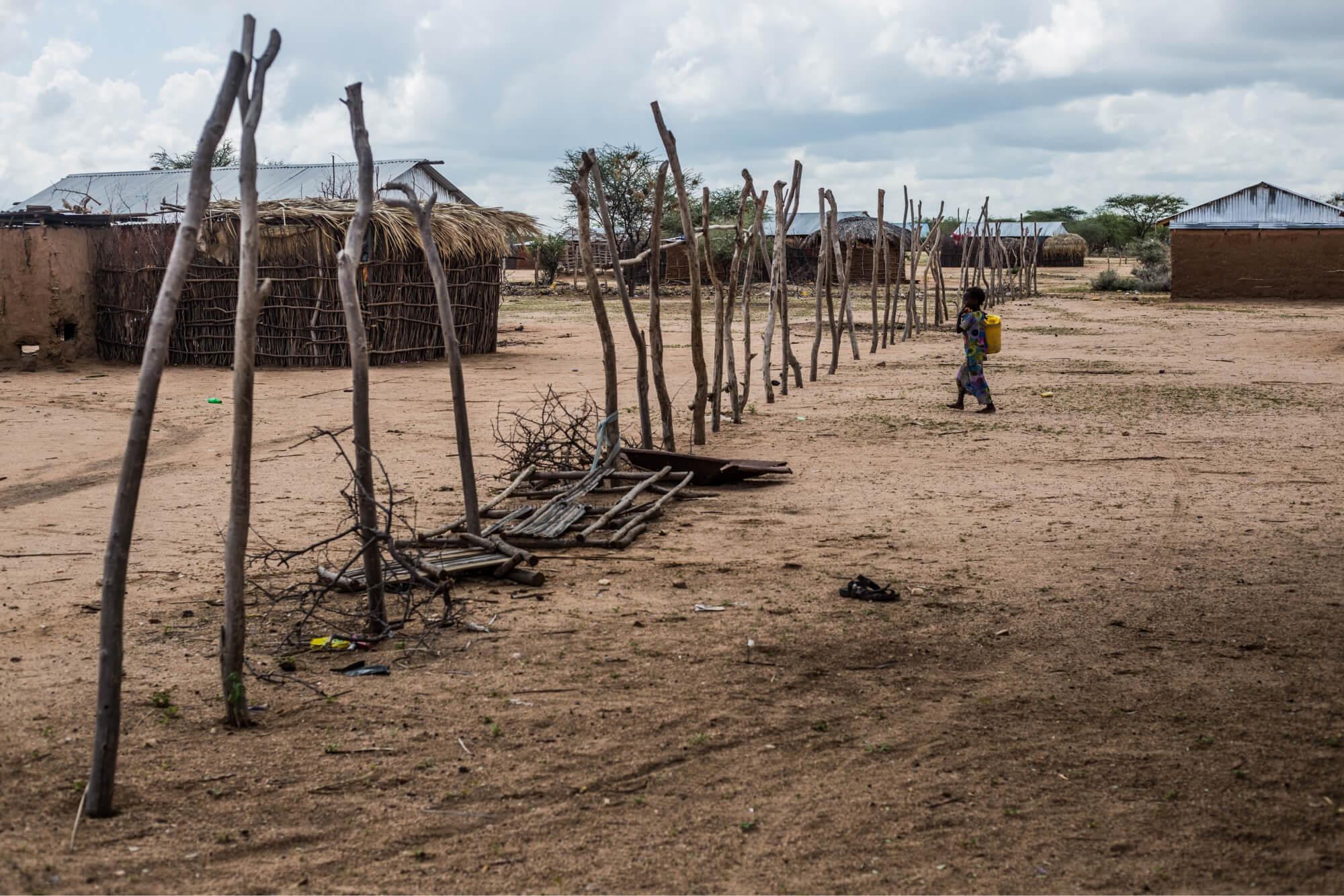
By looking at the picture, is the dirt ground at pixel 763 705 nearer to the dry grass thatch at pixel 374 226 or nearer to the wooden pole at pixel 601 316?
the wooden pole at pixel 601 316

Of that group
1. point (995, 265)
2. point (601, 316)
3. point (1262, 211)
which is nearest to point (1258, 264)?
point (1262, 211)

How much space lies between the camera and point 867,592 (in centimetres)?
445

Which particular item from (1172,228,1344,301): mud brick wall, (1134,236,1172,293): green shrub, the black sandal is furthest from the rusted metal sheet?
(1134,236,1172,293): green shrub

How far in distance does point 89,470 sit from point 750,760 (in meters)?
5.77

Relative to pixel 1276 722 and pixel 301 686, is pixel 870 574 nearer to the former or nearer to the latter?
pixel 1276 722

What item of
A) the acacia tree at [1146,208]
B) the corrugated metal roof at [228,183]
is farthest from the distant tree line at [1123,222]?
the corrugated metal roof at [228,183]

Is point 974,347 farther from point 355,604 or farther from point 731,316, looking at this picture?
point 355,604

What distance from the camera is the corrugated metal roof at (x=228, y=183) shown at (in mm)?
25266

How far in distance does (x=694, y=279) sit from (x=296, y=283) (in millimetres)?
7453

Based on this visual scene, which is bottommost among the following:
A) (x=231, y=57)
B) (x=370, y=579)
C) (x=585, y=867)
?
(x=585, y=867)

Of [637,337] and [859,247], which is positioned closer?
[637,337]

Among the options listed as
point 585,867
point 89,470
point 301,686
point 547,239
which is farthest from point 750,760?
point 547,239

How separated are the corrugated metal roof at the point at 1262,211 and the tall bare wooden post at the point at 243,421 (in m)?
30.1

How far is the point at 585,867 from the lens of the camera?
254cm
